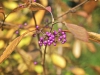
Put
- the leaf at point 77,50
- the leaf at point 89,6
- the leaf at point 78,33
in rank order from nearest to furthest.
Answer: the leaf at point 78,33
the leaf at point 89,6
the leaf at point 77,50

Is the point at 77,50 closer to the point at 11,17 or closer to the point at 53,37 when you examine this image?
the point at 11,17

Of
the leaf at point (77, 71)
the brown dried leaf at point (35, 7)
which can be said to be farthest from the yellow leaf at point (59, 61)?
the brown dried leaf at point (35, 7)

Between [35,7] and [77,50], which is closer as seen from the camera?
[35,7]

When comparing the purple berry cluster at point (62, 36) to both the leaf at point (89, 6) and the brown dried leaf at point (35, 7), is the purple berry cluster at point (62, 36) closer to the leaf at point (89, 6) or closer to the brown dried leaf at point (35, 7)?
the brown dried leaf at point (35, 7)

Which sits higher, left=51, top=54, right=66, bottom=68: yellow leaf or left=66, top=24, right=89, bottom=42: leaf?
left=66, top=24, right=89, bottom=42: leaf

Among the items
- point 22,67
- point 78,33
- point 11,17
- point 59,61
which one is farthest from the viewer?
A: point 11,17

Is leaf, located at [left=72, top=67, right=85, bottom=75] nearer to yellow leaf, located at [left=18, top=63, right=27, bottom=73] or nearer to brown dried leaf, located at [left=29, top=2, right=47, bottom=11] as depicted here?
yellow leaf, located at [left=18, top=63, right=27, bottom=73]

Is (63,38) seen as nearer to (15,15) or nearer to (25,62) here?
(25,62)

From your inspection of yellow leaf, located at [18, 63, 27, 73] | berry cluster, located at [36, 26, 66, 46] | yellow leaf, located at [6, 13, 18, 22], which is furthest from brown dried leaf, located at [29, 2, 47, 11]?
yellow leaf, located at [6, 13, 18, 22]

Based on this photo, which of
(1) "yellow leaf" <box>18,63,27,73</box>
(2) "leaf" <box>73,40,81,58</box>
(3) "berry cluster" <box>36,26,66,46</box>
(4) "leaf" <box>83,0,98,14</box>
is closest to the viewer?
(3) "berry cluster" <box>36,26,66,46</box>

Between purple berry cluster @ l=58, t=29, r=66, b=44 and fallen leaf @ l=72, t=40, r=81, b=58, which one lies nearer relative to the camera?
purple berry cluster @ l=58, t=29, r=66, b=44

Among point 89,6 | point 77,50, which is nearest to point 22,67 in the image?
point 89,6
